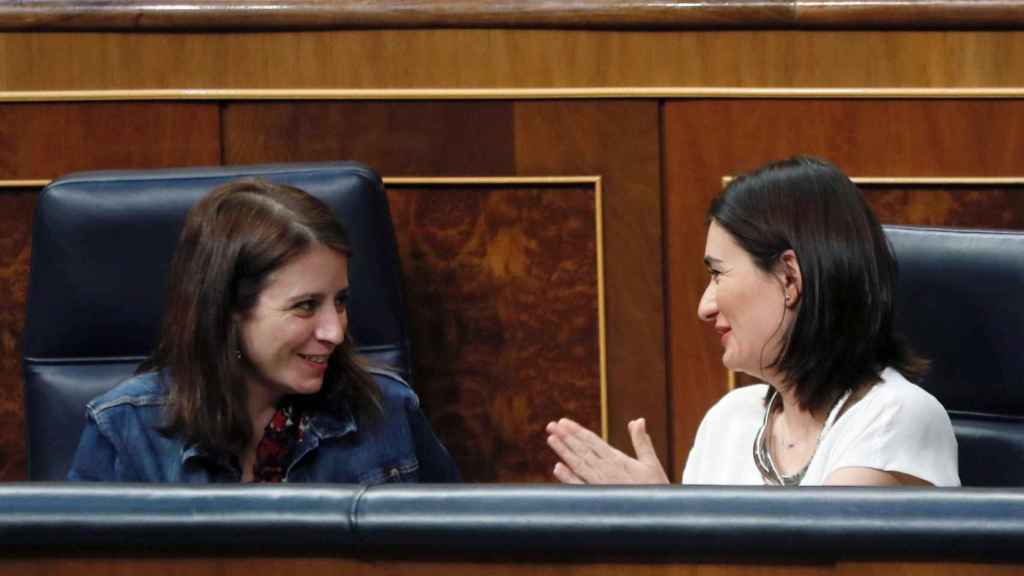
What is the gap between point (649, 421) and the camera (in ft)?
6.82

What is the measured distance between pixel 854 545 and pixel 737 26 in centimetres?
132

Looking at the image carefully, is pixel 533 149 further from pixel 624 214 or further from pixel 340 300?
pixel 340 300

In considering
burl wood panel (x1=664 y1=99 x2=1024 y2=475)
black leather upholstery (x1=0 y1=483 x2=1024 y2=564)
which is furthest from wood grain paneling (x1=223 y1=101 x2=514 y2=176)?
black leather upholstery (x1=0 y1=483 x2=1024 y2=564)

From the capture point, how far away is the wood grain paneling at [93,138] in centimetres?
205

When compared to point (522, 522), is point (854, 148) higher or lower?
higher

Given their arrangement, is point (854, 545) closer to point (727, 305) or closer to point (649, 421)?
point (727, 305)

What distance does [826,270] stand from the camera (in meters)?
1.44

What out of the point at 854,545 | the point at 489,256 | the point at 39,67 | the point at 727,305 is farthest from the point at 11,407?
the point at 854,545

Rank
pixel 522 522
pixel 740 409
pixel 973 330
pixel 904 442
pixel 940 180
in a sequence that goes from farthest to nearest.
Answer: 1. pixel 940 180
2. pixel 740 409
3. pixel 973 330
4. pixel 904 442
5. pixel 522 522

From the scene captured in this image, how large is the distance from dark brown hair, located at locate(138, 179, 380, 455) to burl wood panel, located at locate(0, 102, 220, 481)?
1.62 ft

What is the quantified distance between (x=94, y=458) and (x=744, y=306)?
696 mm

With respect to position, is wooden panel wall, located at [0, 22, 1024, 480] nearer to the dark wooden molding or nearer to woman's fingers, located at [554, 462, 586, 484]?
the dark wooden molding

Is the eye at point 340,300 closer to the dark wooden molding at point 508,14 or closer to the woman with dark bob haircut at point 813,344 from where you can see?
the woman with dark bob haircut at point 813,344

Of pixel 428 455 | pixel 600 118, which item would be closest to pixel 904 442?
pixel 428 455
